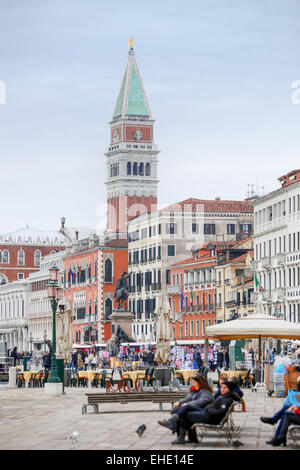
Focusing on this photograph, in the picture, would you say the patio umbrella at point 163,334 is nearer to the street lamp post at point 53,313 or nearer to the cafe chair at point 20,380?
the cafe chair at point 20,380

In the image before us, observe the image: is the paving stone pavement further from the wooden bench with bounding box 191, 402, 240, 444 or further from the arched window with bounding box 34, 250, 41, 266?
the arched window with bounding box 34, 250, 41, 266

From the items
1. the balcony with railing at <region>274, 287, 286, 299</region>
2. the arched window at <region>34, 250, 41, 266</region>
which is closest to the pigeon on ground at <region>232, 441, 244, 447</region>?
the balcony with railing at <region>274, 287, 286, 299</region>

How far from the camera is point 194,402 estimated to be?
1808 cm

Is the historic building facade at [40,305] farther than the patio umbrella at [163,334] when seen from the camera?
Yes

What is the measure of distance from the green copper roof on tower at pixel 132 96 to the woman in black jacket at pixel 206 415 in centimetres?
13894

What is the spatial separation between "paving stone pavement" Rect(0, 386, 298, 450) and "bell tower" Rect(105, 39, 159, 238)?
126 m

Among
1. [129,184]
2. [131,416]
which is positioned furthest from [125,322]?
[129,184]

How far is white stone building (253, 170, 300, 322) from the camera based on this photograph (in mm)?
77000

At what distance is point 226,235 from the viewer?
105000mm

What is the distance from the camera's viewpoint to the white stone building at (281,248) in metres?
77.0

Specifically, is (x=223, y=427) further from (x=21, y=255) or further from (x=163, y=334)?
(x=21, y=255)

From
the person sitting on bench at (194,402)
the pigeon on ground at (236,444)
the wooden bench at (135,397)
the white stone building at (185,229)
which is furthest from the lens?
the white stone building at (185,229)

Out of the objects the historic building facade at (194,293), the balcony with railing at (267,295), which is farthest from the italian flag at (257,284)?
the historic building facade at (194,293)
